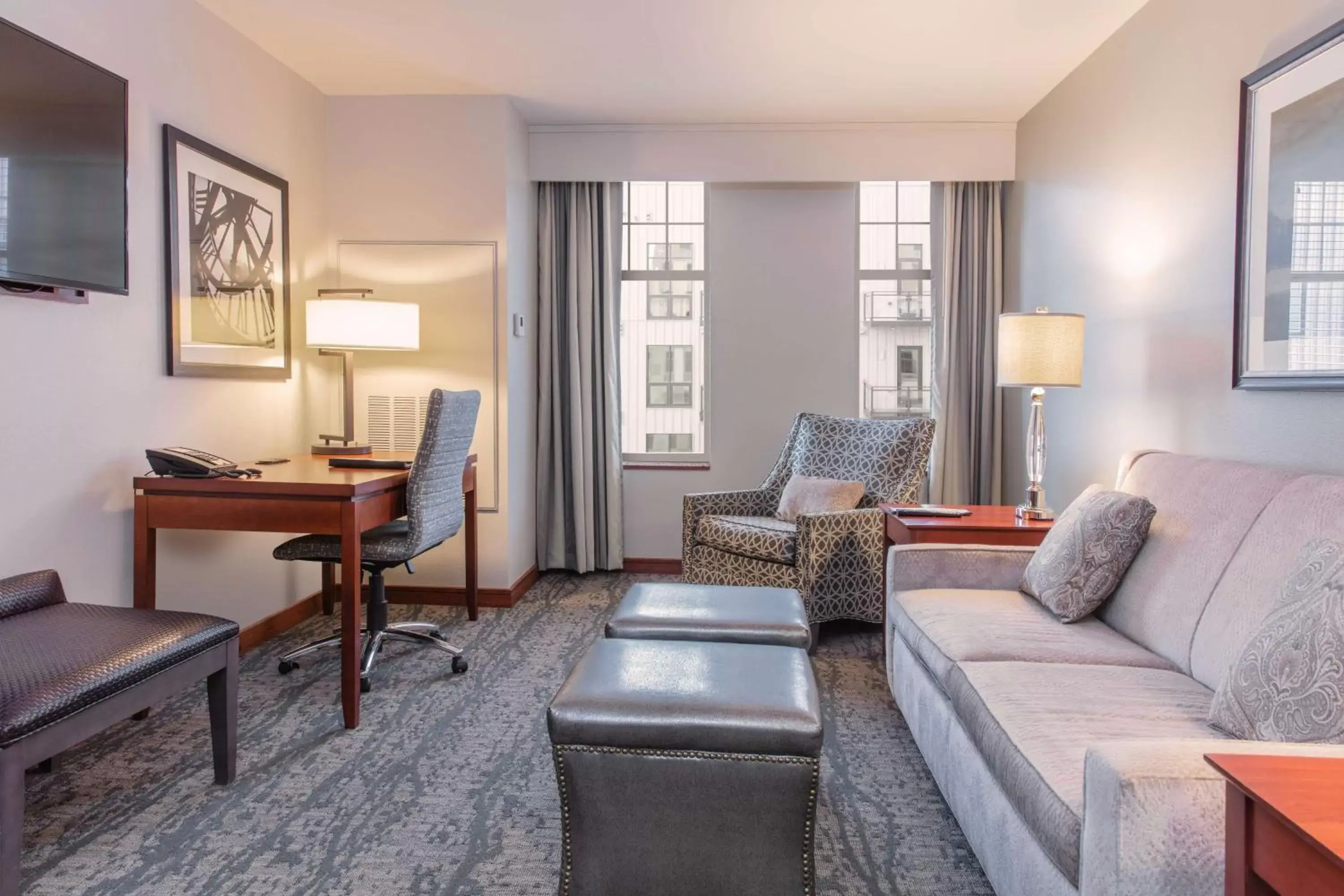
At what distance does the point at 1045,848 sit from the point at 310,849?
5.19 feet

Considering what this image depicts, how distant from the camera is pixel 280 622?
3.70 metres

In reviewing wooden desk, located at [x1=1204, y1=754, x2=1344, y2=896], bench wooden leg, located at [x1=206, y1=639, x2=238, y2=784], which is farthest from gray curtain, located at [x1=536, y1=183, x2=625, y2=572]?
wooden desk, located at [x1=1204, y1=754, x2=1344, y2=896]

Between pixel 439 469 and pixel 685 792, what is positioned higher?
pixel 439 469

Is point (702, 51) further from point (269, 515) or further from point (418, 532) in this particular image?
point (269, 515)

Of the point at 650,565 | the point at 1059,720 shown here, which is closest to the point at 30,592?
the point at 1059,720

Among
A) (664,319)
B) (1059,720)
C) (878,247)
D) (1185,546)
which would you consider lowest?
(1059,720)

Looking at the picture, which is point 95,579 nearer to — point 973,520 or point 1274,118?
point 973,520

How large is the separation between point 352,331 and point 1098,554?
285 centimetres

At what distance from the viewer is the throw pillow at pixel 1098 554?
228 centimetres

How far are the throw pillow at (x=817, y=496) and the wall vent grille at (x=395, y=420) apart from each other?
1.83 meters

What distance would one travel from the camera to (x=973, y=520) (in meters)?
3.08

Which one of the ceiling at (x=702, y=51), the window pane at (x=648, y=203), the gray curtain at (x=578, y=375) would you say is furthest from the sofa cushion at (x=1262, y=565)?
the window pane at (x=648, y=203)

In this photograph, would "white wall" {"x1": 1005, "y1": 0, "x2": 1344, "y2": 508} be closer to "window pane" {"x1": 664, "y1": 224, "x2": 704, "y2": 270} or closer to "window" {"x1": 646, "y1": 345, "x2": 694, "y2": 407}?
"window pane" {"x1": 664, "y1": 224, "x2": 704, "y2": 270}

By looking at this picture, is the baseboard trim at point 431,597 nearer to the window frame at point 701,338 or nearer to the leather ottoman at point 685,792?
the window frame at point 701,338
